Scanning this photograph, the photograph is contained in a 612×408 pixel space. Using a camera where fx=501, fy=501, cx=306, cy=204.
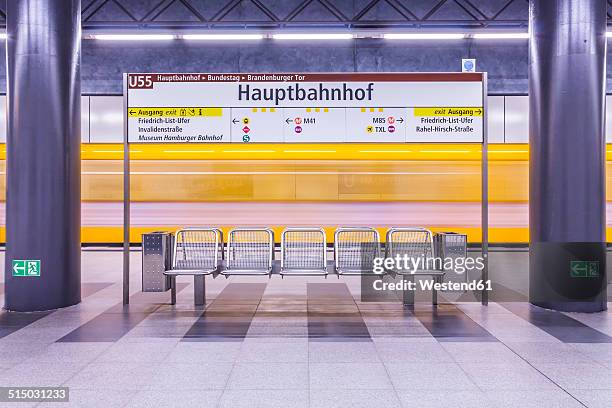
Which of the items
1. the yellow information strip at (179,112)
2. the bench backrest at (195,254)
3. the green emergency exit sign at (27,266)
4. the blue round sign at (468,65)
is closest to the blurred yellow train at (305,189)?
the blue round sign at (468,65)

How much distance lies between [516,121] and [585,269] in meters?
7.44

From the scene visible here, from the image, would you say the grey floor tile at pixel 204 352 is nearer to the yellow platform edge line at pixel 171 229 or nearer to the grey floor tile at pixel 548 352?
the grey floor tile at pixel 548 352

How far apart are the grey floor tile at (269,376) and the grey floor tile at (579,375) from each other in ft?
6.17

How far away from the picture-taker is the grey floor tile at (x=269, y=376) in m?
3.60

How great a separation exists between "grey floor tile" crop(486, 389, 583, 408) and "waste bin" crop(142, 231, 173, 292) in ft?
13.6

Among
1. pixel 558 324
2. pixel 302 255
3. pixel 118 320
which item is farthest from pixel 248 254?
pixel 558 324

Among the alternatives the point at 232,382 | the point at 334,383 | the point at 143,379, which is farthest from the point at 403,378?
the point at 143,379

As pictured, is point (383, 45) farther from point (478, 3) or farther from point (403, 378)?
point (403, 378)

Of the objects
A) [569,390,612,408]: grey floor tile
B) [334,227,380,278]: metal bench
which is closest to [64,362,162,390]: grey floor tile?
[334,227,380,278]: metal bench

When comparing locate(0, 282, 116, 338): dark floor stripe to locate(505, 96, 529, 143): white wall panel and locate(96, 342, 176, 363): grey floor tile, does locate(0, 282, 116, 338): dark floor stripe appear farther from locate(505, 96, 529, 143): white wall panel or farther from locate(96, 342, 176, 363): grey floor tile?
locate(505, 96, 529, 143): white wall panel

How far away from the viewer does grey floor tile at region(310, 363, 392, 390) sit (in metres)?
3.59

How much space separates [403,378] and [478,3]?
11.6 meters

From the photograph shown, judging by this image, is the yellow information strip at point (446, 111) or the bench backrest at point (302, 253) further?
the yellow information strip at point (446, 111)

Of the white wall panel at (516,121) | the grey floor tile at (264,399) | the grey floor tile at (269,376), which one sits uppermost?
the white wall panel at (516,121)
